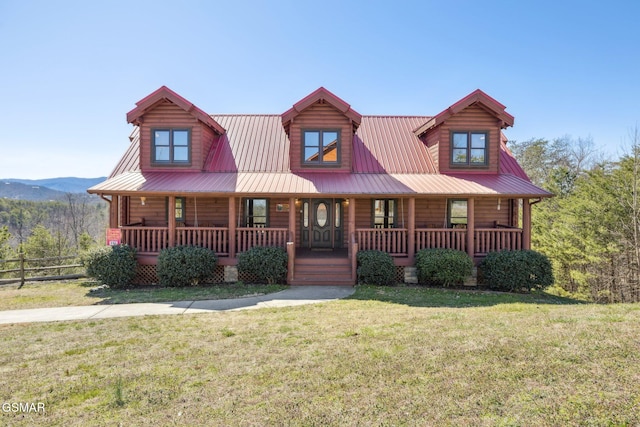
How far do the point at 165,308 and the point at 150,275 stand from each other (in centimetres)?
428

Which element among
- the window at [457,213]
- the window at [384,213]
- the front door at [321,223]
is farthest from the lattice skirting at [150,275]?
the window at [457,213]

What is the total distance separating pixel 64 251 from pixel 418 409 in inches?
1741

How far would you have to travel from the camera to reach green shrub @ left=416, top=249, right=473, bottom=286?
35.4ft

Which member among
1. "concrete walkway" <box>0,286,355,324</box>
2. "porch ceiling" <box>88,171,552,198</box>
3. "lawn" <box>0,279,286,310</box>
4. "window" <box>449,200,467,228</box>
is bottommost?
"lawn" <box>0,279,286,310</box>

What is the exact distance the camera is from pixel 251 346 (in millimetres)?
5395

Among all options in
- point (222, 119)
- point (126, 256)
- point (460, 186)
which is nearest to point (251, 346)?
point (126, 256)

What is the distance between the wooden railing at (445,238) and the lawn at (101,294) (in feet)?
17.3

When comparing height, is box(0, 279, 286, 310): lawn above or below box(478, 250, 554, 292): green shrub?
below

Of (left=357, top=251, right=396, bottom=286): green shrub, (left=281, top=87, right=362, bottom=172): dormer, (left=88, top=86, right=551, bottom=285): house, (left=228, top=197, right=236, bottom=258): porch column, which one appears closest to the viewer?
(left=357, top=251, right=396, bottom=286): green shrub

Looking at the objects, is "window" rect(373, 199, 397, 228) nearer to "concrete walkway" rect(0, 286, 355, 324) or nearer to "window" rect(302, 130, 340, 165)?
"window" rect(302, 130, 340, 165)

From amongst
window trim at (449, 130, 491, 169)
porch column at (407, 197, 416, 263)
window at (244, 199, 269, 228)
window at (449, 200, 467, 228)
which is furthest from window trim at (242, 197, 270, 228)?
window trim at (449, 130, 491, 169)

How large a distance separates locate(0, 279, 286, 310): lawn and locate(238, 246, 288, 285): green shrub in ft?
1.29

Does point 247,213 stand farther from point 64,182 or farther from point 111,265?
point 64,182

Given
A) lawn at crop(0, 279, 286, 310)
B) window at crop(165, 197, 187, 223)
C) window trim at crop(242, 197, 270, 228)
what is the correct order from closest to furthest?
lawn at crop(0, 279, 286, 310)
window at crop(165, 197, 187, 223)
window trim at crop(242, 197, 270, 228)
